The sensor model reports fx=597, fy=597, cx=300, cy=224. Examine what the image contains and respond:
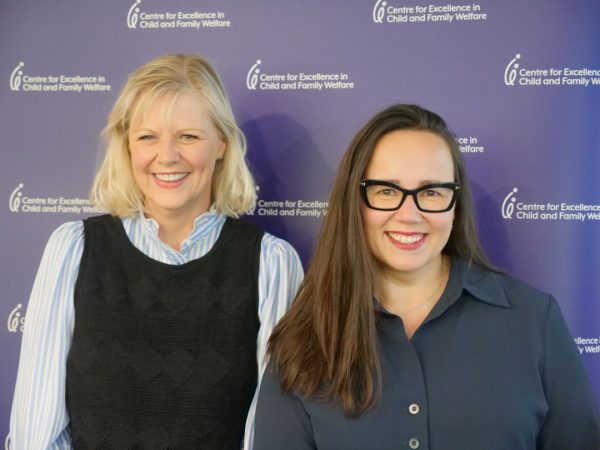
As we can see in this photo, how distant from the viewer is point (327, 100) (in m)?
2.33

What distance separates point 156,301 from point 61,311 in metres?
0.29

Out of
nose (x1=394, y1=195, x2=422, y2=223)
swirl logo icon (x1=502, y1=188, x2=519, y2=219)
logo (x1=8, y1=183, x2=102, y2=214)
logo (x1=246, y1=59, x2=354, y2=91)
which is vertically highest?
logo (x1=246, y1=59, x2=354, y2=91)

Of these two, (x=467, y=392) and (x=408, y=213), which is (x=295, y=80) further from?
(x=467, y=392)

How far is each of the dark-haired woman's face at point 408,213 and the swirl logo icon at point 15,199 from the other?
5.41 feet

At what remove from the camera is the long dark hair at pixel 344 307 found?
1495 millimetres

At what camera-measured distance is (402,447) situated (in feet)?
4.72

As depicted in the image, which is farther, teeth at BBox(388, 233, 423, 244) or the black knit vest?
the black knit vest

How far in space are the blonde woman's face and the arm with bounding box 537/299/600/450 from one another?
111cm

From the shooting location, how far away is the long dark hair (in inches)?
58.9

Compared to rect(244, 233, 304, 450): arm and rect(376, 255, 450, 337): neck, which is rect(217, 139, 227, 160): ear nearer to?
rect(244, 233, 304, 450): arm

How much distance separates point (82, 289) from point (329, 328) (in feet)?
2.60

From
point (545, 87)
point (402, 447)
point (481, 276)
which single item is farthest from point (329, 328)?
point (545, 87)

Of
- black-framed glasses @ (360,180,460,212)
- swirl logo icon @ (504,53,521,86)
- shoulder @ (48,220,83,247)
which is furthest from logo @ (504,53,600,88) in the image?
shoulder @ (48,220,83,247)

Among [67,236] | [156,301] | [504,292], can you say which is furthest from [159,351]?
[504,292]
